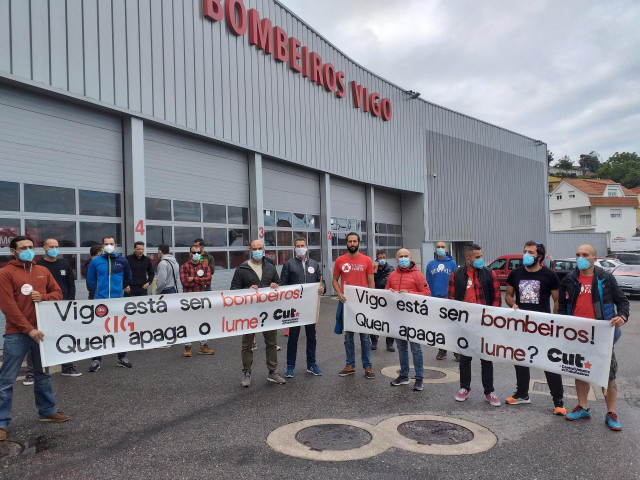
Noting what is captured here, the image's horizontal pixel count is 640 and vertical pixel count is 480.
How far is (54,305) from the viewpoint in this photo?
5.30 metres

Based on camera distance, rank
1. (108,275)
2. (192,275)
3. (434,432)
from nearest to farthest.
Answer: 1. (434,432)
2. (108,275)
3. (192,275)

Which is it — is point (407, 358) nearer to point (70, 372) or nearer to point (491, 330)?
point (491, 330)

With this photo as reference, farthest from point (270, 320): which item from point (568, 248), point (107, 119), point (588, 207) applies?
point (588, 207)

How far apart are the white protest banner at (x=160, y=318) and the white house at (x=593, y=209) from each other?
6178 centimetres

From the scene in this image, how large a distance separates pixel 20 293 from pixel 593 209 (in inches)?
2643

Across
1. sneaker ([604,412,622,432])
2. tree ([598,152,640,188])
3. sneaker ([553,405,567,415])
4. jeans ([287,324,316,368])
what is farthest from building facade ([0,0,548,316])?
tree ([598,152,640,188])

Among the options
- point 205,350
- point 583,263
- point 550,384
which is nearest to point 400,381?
point 550,384

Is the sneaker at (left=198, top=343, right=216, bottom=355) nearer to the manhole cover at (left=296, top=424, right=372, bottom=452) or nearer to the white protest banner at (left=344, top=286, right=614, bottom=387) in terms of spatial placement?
the white protest banner at (left=344, top=286, right=614, bottom=387)

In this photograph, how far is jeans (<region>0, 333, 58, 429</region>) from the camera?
15.0ft

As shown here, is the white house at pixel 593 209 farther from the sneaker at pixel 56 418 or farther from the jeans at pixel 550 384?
the sneaker at pixel 56 418

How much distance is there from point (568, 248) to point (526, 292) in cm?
3630

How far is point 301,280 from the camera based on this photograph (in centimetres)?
717

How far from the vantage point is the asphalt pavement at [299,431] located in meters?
3.86

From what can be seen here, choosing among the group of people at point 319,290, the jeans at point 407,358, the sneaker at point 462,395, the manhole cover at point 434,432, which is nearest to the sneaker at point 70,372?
the group of people at point 319,290
